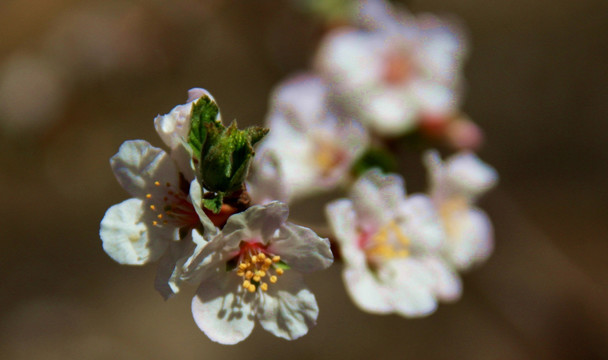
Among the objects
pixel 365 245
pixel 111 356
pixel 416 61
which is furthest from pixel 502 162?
pixel 111 356

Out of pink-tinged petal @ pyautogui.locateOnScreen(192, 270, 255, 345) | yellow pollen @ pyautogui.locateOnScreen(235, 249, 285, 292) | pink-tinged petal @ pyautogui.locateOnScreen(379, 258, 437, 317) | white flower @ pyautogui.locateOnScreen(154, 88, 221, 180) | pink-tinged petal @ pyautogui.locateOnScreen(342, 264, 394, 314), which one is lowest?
pink-tinged petal @ pyautogui.locateOnScreen(379, 258, 437, 317)

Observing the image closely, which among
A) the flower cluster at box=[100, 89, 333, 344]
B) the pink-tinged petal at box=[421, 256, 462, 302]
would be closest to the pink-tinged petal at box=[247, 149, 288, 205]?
the flower cluster at box=[100, 89, 333, 344]

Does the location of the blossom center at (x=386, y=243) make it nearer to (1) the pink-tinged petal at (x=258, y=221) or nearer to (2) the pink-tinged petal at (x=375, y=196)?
(2) the pink-tinged petal at (x=375, y=196)

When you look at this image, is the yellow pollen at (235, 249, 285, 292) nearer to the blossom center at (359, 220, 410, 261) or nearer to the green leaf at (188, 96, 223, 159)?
the green leaf at (188, 96, 223, 159)

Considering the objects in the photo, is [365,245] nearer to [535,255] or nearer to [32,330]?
[535,255]

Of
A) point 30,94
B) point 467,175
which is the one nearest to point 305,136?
point 467,175

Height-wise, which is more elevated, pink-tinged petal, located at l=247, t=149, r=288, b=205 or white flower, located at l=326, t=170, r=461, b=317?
pink-tinged petal, located at l=247, t=149, r=288, b=205

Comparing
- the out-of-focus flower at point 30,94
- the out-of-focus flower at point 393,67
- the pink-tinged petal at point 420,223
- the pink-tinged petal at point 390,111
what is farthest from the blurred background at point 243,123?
the pink-tinged petal at point 420,223
